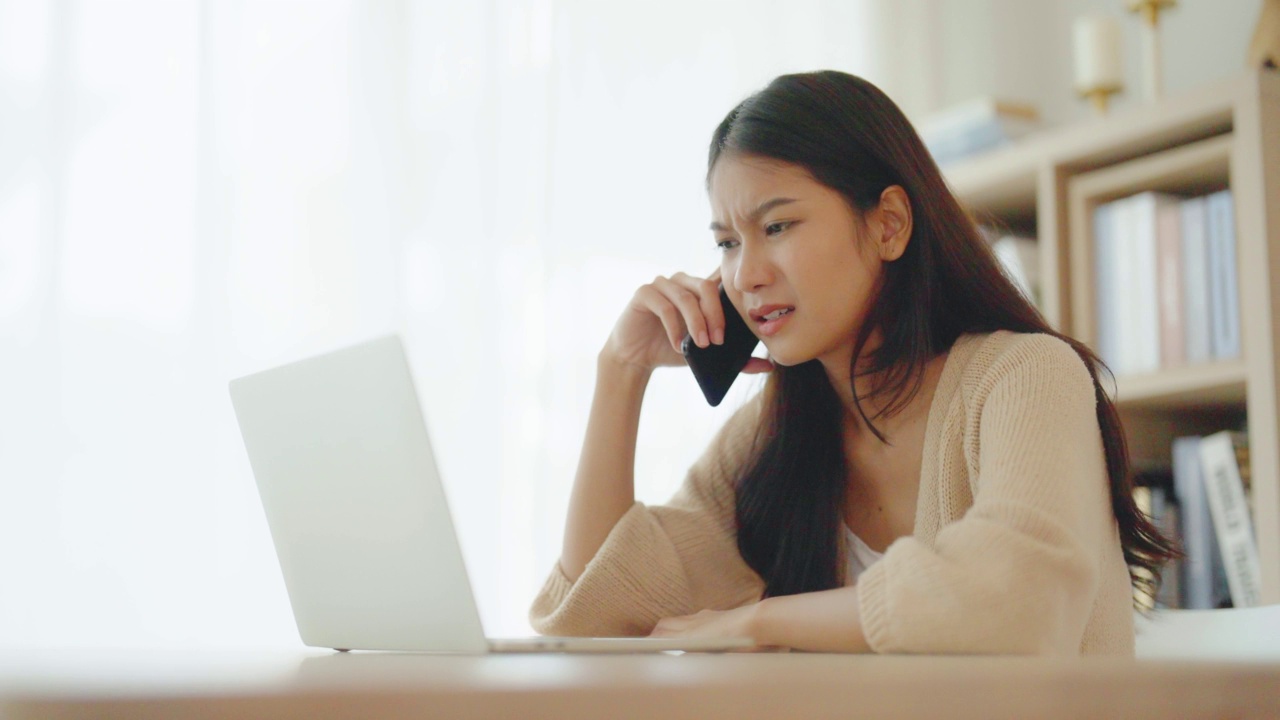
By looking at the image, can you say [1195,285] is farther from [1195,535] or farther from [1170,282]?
[1195,535]

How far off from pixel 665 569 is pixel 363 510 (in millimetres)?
491

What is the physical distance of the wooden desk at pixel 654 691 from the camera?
34 centimetres

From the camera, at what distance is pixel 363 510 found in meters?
0.77

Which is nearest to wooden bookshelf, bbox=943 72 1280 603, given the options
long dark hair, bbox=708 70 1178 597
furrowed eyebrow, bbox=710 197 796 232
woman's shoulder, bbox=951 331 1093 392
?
long dark hair, bbox=708 70 1178 597

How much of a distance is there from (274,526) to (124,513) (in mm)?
738

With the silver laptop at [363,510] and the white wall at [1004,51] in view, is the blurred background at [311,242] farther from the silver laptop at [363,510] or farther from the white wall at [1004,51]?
the silver laptop at [363,510]

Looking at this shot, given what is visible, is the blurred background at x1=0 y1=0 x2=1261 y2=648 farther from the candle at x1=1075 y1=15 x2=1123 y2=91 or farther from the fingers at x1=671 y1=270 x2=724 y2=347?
the fingers at x1=671 y1=270 x2=724 y2=347

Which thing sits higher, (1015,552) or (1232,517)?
(1015,552)

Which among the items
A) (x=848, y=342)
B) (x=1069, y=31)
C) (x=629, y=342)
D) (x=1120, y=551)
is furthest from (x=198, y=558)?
(x=1069, y=31)

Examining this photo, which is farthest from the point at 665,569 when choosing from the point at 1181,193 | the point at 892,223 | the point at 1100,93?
the point at 1100,93

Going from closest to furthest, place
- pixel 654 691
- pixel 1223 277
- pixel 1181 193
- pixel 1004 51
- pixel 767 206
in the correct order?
pixel 654 691
pixel 767 206
pixel 1223 277
pixel 1181 193
pixel 1004 51

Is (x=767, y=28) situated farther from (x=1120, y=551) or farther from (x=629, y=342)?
(x=1120, y=551)

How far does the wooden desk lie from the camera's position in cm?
34

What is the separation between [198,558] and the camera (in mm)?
1587
